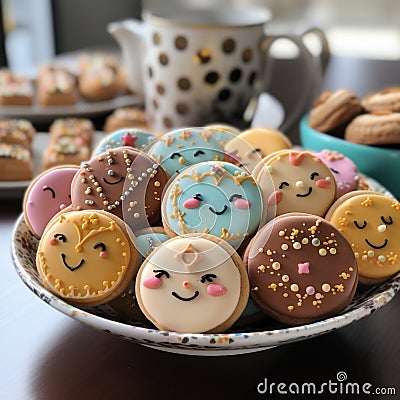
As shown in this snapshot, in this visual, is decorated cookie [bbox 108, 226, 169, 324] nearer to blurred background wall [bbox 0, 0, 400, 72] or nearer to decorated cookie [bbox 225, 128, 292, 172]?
decorated cookie [bbox 225, 128, 292, 172]

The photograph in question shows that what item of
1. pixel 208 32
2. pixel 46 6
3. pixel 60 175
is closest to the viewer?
pixel 60 175

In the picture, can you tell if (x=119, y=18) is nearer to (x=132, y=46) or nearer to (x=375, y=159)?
(x=132, y=46)

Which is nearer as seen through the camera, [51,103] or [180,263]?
[180,263]

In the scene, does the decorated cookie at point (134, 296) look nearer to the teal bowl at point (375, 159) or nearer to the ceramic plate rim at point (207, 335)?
the ceramic plate rim at point (207, 335)

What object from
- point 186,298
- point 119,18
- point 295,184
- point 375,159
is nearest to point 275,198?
point 295,184

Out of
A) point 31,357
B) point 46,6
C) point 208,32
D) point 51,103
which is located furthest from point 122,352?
point 46,6

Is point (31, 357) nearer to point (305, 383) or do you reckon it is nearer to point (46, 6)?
point (305, 383)
